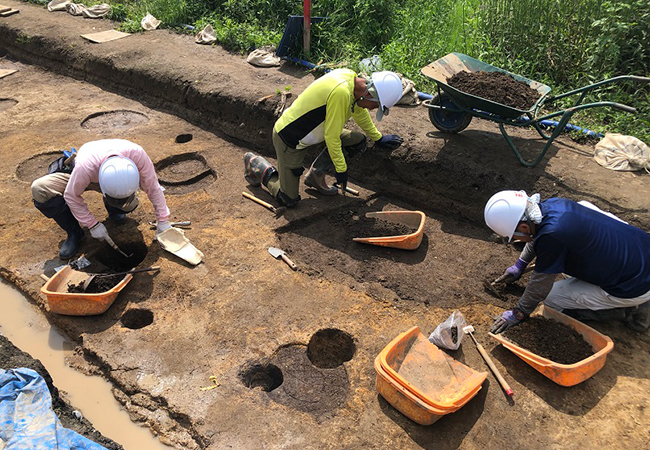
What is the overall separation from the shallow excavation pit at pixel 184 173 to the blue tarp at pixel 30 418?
3057 millimetres

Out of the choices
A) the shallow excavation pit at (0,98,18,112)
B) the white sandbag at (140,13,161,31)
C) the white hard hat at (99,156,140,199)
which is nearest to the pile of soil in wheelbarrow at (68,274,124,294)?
the white hard hat at (99,156,140,199)

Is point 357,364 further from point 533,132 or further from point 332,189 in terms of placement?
point 533,132

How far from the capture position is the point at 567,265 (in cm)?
357

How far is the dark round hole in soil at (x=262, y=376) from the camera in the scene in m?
3.62

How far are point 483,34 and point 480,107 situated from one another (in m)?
2.93

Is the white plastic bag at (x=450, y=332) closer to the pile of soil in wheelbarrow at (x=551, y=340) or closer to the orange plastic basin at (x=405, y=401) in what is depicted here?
the pile of soil in wheelbarrow at (x=551, y=340)

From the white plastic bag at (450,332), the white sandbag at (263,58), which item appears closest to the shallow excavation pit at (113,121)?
the white sandbag at (263,58)

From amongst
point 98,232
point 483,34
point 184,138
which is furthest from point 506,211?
point 184,138

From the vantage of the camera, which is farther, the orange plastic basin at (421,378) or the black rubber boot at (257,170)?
the black rubber boot at (257,170)

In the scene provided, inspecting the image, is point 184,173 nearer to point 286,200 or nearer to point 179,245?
point 286,200

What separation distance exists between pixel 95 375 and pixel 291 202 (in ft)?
8.61

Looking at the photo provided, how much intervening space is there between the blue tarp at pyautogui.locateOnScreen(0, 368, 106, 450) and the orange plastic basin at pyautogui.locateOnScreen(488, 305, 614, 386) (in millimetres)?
2916

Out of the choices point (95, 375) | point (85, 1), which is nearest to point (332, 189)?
point (95, 375)

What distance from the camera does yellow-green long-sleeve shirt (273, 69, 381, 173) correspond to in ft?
15.2
